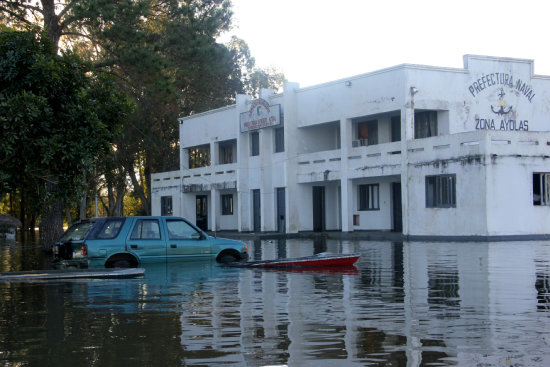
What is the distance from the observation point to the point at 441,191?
3228 centimetres

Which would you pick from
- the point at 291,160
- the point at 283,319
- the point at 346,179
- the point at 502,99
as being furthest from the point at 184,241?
the point at 291,160

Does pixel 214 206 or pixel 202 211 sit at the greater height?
pixel 214 206

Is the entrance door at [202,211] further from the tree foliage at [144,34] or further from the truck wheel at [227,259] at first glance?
the truck wheel at [227,259]

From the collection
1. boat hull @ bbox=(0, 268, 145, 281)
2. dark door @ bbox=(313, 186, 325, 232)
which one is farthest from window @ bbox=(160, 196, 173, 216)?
boat hull @ bbox=(0, 268, 145, 281)

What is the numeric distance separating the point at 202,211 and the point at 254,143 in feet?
32.8

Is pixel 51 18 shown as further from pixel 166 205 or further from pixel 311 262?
pixel 166 205

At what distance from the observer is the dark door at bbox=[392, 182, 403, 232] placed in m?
37.3

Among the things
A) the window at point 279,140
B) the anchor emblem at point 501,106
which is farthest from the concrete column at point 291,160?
the anchor emblem at point 501,106

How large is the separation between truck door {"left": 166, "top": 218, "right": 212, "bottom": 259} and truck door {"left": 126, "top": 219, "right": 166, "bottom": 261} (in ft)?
0.69

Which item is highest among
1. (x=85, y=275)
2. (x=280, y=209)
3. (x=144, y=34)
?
(x=144, y=34)

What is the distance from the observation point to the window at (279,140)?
137 feet

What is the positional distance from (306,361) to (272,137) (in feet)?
118

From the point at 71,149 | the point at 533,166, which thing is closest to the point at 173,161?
the point at 533,166

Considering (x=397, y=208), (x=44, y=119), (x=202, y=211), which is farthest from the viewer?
(x=202, y=211)
